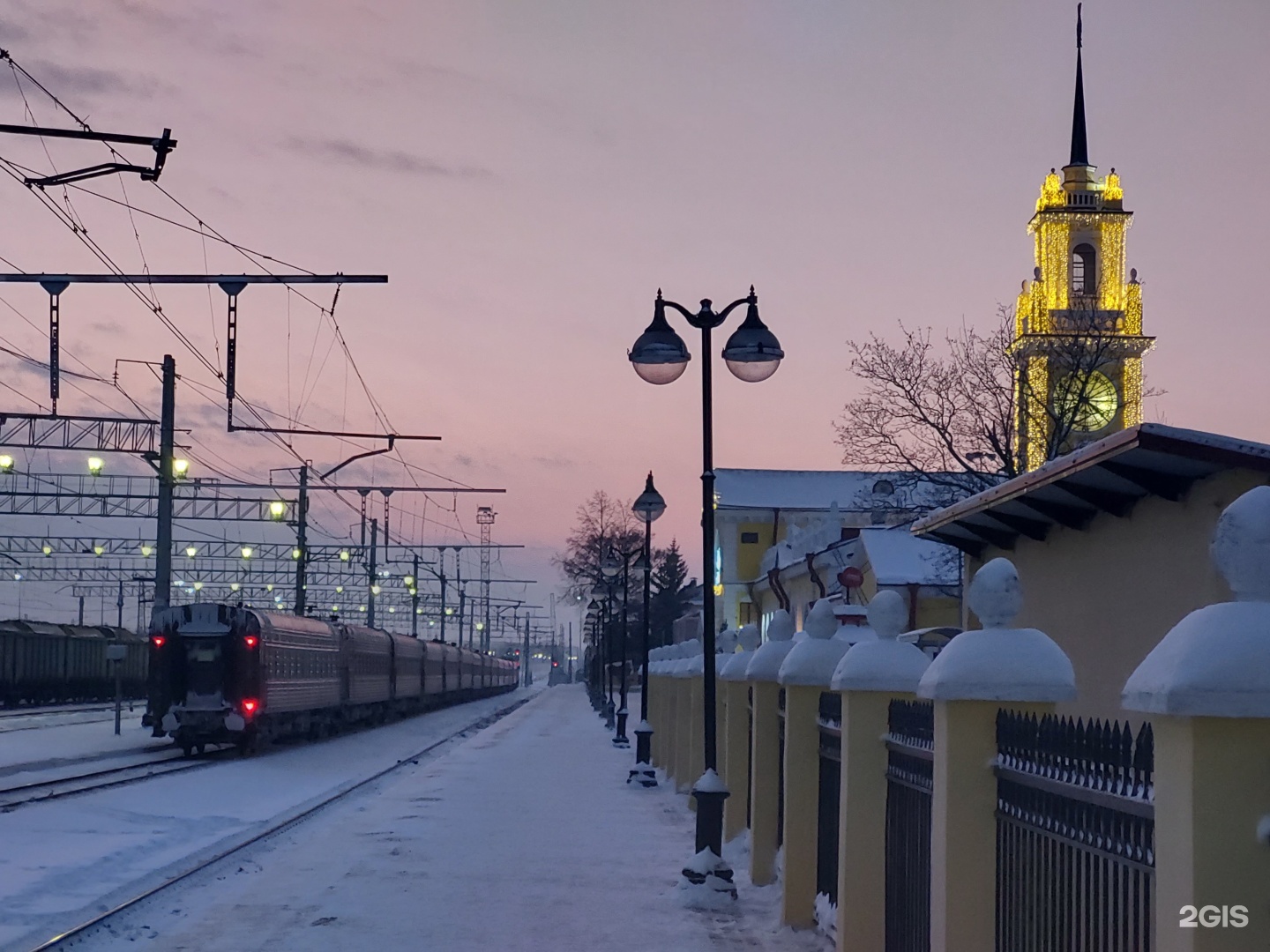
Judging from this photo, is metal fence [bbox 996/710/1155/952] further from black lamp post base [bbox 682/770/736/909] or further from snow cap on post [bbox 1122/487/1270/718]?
black lamp post base [bbox 682/770/736/909]

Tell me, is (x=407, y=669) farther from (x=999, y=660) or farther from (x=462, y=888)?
(x=999, y=660)

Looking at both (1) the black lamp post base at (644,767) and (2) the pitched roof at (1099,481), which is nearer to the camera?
(2) the pitched roof at (1099,481)

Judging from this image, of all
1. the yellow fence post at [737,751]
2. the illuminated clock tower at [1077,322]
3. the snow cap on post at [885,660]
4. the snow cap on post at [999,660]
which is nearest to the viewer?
the snow cap on post at [999,660]

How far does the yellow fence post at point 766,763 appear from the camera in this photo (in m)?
13.5

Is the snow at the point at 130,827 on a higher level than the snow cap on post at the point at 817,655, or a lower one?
lower

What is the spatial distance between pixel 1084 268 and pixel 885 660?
5266 cm

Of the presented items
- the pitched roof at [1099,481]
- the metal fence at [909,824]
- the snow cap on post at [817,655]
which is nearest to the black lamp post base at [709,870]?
the snow cap on post at [817,655]

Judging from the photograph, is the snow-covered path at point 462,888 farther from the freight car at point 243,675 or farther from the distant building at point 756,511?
the distant building at point 756,511

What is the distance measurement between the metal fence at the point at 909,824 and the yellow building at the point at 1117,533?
351cm

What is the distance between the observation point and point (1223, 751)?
14.2ft

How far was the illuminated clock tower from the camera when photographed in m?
45.0

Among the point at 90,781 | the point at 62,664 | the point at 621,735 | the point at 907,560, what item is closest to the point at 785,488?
the point at 62,664

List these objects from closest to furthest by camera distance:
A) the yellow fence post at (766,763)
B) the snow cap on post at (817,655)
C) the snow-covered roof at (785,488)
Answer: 1. the snow cap on post at (817,655)
2. the yellow fence post at (766,763)
3. the snow-covered roof at (785,488)

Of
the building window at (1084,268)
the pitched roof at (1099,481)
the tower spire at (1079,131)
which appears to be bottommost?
the pitched roof at (1099,481)
